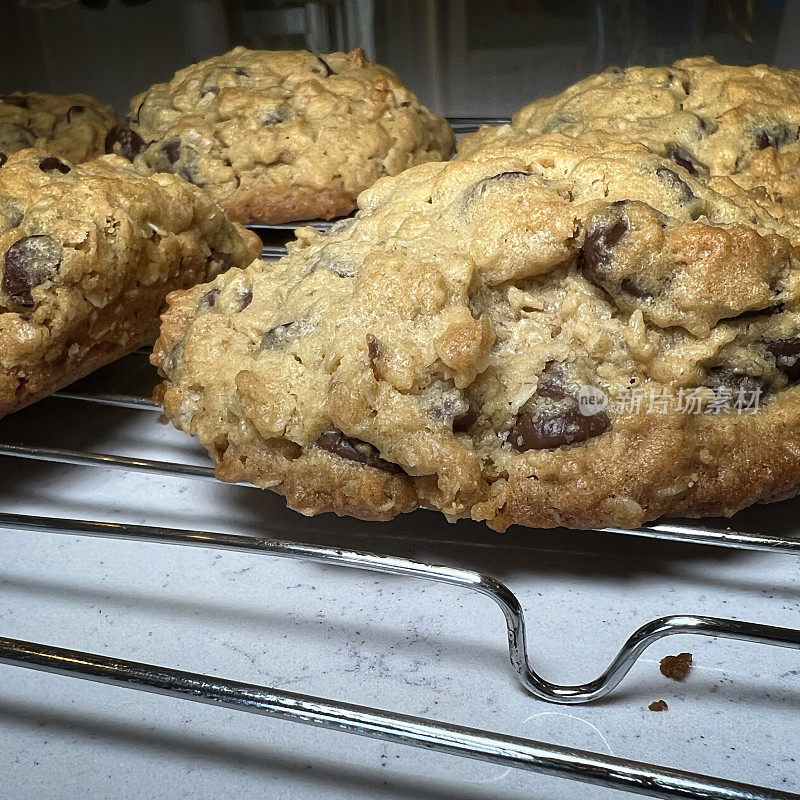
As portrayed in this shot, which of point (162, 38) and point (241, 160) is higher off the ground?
point (162, 38)

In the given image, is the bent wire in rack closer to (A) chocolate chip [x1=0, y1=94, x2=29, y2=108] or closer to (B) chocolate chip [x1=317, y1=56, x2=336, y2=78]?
(A) chocolate chip [x1=0, y1=94, x2=29, y2=108]

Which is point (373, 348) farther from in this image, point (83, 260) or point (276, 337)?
point (83, 260)

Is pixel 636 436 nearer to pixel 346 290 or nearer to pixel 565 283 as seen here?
pixel 565 283

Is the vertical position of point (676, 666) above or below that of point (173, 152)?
below

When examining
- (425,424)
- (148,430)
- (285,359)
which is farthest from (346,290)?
(148,430)

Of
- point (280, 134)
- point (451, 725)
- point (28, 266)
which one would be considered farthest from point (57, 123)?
point (451, 725)

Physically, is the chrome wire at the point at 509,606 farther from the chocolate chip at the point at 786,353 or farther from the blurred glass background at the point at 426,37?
the blurred glass background at the point at 426,37

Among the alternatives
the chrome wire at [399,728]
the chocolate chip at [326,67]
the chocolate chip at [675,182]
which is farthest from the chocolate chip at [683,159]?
the chrome wire at [399,728]
